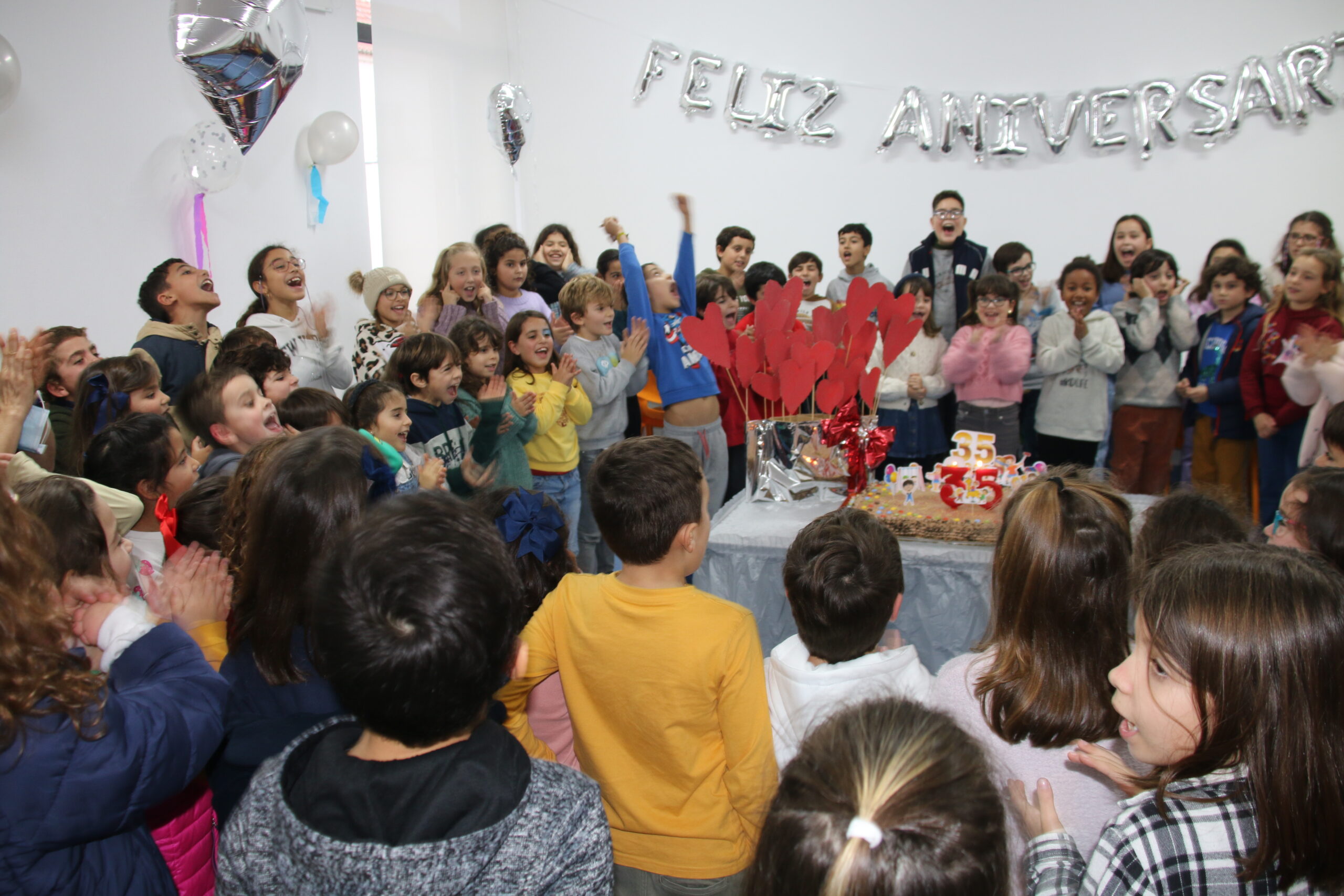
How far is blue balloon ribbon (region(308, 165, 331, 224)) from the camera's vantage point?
4.27 meters

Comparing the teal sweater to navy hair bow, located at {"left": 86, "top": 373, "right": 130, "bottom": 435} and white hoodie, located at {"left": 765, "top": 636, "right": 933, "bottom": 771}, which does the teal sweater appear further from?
white hoodie, located at {"left": 765, "top": 636, "right": 933, "bottom": 771}

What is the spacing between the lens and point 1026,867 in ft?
2.62

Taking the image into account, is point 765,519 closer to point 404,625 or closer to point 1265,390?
point 404,625

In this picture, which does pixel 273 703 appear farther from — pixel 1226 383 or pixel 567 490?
pixel 1226 383

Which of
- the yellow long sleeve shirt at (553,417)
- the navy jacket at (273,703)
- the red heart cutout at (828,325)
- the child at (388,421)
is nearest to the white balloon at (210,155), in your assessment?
the yellow long sleeve shirt at (553,417)

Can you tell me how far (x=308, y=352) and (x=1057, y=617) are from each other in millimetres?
2577

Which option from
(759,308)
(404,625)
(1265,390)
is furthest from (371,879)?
(1265,390)

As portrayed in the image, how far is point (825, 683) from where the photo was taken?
119 centimetres

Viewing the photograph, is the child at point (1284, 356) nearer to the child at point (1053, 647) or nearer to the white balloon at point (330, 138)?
the child at point (1053, 647)

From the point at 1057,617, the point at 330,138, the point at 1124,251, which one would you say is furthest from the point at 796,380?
the point at 330,138

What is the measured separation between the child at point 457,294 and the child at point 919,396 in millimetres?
1451

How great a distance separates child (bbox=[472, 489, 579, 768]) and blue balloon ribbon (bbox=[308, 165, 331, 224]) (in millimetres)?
3514

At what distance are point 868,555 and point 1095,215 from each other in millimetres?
4088

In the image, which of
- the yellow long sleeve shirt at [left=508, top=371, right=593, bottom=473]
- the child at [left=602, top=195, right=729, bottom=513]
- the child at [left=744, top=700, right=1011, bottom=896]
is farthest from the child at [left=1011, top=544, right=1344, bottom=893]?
the child at [left=602, top=195, right=729, bottom=513]
